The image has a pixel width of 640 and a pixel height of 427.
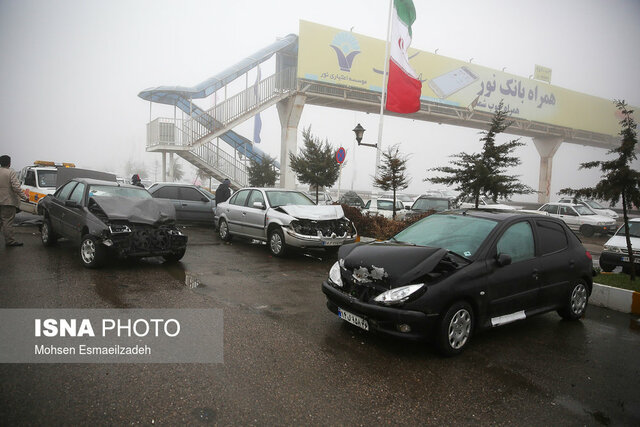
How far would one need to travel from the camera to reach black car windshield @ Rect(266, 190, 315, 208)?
9625mm

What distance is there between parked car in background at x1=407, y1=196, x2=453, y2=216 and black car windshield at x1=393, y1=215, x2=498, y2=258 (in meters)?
9.17

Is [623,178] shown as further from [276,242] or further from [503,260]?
[276,242]

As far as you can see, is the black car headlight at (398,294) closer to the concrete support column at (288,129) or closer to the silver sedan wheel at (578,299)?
the silver sedan wheel at (578,299)

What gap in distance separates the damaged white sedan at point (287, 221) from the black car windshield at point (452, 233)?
3501mm

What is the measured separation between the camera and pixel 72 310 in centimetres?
449

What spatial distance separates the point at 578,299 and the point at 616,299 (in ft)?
4.68

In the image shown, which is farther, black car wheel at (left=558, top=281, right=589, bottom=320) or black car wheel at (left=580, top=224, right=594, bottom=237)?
black car wheel at (left=580, top=224, right=594, bottom=237)

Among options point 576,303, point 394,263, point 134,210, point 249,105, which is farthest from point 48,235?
point 249,105

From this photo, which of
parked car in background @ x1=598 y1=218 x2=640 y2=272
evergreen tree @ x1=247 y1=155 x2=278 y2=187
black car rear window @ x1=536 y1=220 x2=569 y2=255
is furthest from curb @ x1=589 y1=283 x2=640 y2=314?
evergreen tree @ x1=247 y1=155 x2=278 y2=187

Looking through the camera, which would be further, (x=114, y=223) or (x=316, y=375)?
(x=114, y=223)

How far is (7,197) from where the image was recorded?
26.5 feet

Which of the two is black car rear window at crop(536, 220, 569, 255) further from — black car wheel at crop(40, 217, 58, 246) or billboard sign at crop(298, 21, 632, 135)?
billboard sign at crop(298, 21, 632, 135)

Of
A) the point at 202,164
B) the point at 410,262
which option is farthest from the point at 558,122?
the point at 410,262

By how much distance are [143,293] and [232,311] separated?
1522mm
